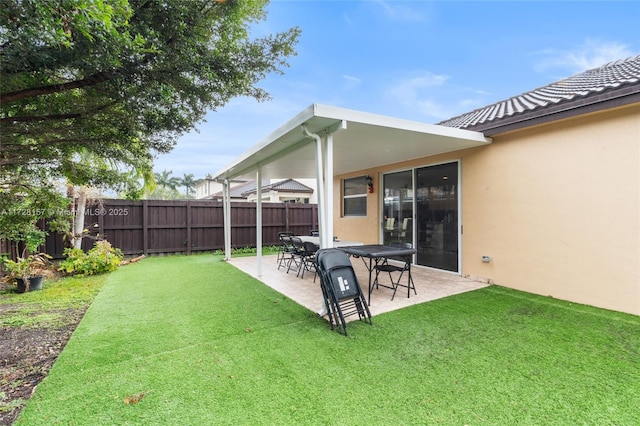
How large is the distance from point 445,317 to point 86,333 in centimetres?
422

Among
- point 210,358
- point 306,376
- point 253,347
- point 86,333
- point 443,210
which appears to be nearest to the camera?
point 306,376

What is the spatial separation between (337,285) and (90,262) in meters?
6.17

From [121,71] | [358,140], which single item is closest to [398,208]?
[358,140]

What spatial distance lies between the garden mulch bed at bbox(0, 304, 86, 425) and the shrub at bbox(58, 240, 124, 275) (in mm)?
2538

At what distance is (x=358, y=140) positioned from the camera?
4.82 m

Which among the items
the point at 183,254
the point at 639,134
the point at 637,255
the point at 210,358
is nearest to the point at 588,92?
the point at 639,134

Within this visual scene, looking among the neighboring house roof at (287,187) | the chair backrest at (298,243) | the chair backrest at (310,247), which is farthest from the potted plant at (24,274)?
the neighboring house roof at (287,187)

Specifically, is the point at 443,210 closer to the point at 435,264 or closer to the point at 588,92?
the point at 435,264

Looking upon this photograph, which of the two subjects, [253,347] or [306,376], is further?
[253,347]

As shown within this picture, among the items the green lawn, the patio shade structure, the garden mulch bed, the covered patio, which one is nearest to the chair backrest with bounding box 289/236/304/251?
the covered patio

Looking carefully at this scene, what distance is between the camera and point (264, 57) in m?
3.82

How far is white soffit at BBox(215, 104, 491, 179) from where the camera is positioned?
11.7ft

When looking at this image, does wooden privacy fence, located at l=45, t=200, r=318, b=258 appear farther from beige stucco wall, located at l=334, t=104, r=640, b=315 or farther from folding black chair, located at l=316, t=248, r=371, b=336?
folding black chair, located at l=316, t=248, r=371, b=336

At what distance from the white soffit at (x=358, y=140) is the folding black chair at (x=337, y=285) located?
5.36ft
